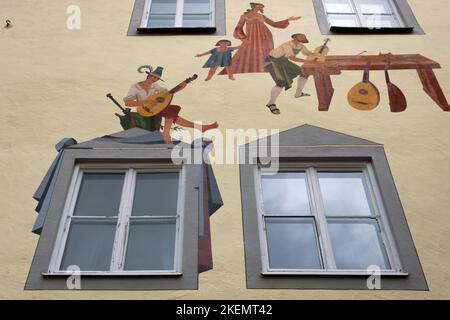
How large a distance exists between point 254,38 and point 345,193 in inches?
109

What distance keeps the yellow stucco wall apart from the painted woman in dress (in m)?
0.14

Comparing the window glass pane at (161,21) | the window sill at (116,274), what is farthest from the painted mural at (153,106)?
the window sill at (116,274)

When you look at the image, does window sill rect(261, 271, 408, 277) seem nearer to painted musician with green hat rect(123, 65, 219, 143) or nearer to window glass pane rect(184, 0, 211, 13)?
painted musician with green hat rect(123, 65, 219, 143)

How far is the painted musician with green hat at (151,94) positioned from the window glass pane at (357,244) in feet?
5.53

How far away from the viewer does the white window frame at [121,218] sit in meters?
4.54

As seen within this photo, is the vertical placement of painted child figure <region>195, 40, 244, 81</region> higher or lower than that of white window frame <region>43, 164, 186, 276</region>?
higher

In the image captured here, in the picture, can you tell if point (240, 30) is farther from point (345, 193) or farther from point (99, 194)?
point (99, 194)

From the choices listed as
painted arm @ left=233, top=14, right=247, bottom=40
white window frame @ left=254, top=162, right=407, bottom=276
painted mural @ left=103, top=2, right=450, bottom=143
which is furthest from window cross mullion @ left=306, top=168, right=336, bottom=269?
painted arm @ left=233, top=14, right=247, bottom=40

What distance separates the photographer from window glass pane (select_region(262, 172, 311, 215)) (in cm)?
512

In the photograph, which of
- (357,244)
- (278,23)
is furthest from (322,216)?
(278,23)

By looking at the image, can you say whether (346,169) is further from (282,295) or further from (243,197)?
(282,295)

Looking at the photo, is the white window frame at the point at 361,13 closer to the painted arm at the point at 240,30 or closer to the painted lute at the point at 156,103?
the painted arm at the point at 240,30
